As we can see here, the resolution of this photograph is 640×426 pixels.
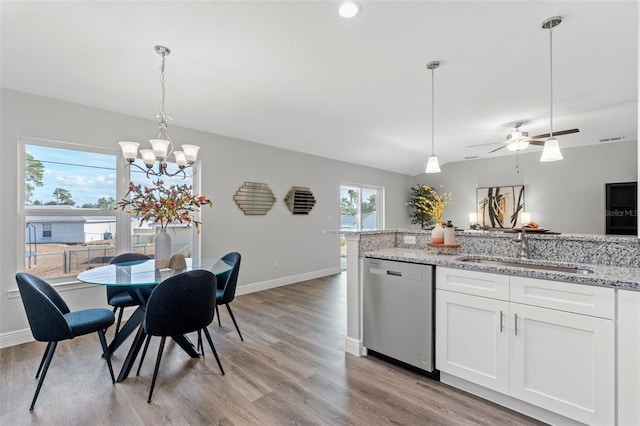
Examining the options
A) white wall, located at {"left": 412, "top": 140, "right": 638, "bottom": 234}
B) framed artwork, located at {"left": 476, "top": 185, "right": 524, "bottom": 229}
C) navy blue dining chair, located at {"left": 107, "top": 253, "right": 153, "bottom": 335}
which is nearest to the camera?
navy blue dining chair, located at {"left": 107, "top": 253, "right": 153, "bottom": 335}

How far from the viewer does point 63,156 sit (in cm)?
329

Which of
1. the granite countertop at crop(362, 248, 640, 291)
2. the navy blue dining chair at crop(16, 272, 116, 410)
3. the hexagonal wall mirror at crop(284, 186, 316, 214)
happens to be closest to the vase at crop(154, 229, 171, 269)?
the navy blue dining chair at crop(16, 272, 116, 410)

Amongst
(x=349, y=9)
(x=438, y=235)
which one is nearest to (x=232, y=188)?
(x=438, y=235)

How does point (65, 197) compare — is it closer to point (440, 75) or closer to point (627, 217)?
point (440, 75)

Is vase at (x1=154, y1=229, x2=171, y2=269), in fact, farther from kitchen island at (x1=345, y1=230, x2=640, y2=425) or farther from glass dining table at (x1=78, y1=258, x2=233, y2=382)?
kitchen island at (x1=345, y1=230, x2=640, y2=425)

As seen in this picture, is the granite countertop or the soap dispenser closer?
the granite countertop

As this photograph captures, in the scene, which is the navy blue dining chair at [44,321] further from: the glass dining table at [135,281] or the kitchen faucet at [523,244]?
the kitchen faucet at [523,244]

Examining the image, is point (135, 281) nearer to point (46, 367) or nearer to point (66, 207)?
point (46, 367)

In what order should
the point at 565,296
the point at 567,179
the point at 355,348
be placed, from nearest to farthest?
1. the point at 565,296
2. the point at 355,348
3. the point at 567,179

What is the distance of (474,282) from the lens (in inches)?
81.5

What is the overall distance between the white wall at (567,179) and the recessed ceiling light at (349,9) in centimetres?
590

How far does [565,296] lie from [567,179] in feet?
18.4

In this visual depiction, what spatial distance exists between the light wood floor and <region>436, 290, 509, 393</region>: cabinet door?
181 mm

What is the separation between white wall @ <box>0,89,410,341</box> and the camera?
9.66 ft
